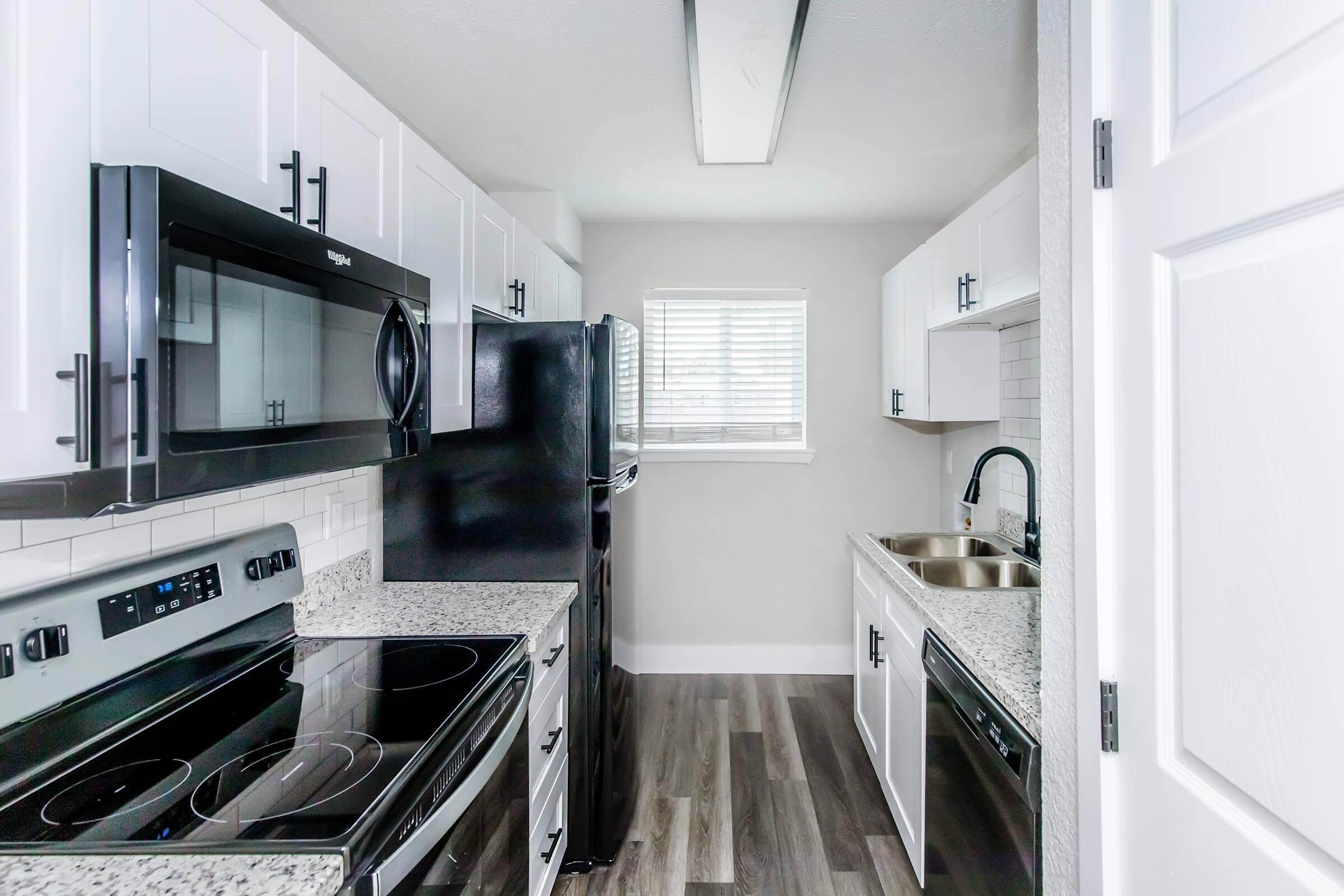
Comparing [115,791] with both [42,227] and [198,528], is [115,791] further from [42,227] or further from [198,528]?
[42,227]

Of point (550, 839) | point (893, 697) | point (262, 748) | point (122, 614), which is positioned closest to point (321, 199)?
point (122, 614)

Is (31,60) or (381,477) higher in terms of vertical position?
(31,60)

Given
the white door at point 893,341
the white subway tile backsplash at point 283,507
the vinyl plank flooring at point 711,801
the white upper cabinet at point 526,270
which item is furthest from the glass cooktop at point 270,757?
the white door at point 893,341

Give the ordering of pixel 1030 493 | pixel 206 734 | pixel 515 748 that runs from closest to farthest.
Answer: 1. pixel 206 734
2. pixel 515 748
3. pixel 1030 493

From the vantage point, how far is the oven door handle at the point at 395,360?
1.36m

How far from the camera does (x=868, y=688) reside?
276 cm

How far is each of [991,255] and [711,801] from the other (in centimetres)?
214

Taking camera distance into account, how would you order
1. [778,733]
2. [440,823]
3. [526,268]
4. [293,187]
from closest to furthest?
[440,823] < [293,187] < [526,268] < [778,733]

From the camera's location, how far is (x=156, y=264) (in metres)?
0.82

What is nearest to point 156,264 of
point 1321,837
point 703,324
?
point 1321,837

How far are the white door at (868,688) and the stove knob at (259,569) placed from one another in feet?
6.39

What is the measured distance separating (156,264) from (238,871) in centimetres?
71

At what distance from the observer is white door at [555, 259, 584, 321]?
3250mm

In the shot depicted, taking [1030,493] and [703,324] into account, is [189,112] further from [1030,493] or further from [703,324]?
[703,324]
